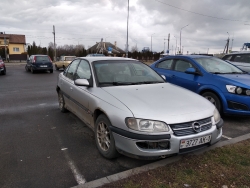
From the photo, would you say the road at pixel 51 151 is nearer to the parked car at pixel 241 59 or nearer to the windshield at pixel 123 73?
the windshield at pixel 123 73

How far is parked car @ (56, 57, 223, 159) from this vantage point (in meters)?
2.74

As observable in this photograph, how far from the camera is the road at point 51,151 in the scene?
2836 mm

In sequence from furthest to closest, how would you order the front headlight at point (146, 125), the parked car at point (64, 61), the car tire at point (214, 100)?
the parked car at point (64, 61)
the car tire at point (214, 100)
the front headlight at point (146, 125)

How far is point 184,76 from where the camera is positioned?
5.96 meters

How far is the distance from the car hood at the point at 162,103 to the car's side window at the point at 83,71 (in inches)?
29.7

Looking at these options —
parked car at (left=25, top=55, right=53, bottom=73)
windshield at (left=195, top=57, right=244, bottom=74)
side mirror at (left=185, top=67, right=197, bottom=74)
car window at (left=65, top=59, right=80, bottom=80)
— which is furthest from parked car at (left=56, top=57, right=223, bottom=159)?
parked car at (left=25, top=55, right=53, bottom=73)

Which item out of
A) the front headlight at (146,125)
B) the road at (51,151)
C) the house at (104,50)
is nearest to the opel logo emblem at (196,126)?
the front headlight at (146,125)

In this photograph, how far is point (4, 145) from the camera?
3.75m

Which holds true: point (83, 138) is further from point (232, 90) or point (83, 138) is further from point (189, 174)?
point (232, 90)

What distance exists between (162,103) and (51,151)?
1.98 meters

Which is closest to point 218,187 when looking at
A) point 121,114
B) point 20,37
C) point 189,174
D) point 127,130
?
point 189,174

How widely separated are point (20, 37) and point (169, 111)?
63688 millimetres

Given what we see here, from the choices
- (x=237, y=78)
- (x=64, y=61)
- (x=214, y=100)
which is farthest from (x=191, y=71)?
(x=64, y=61)

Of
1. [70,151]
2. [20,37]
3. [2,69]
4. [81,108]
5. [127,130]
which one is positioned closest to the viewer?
[127,130]
